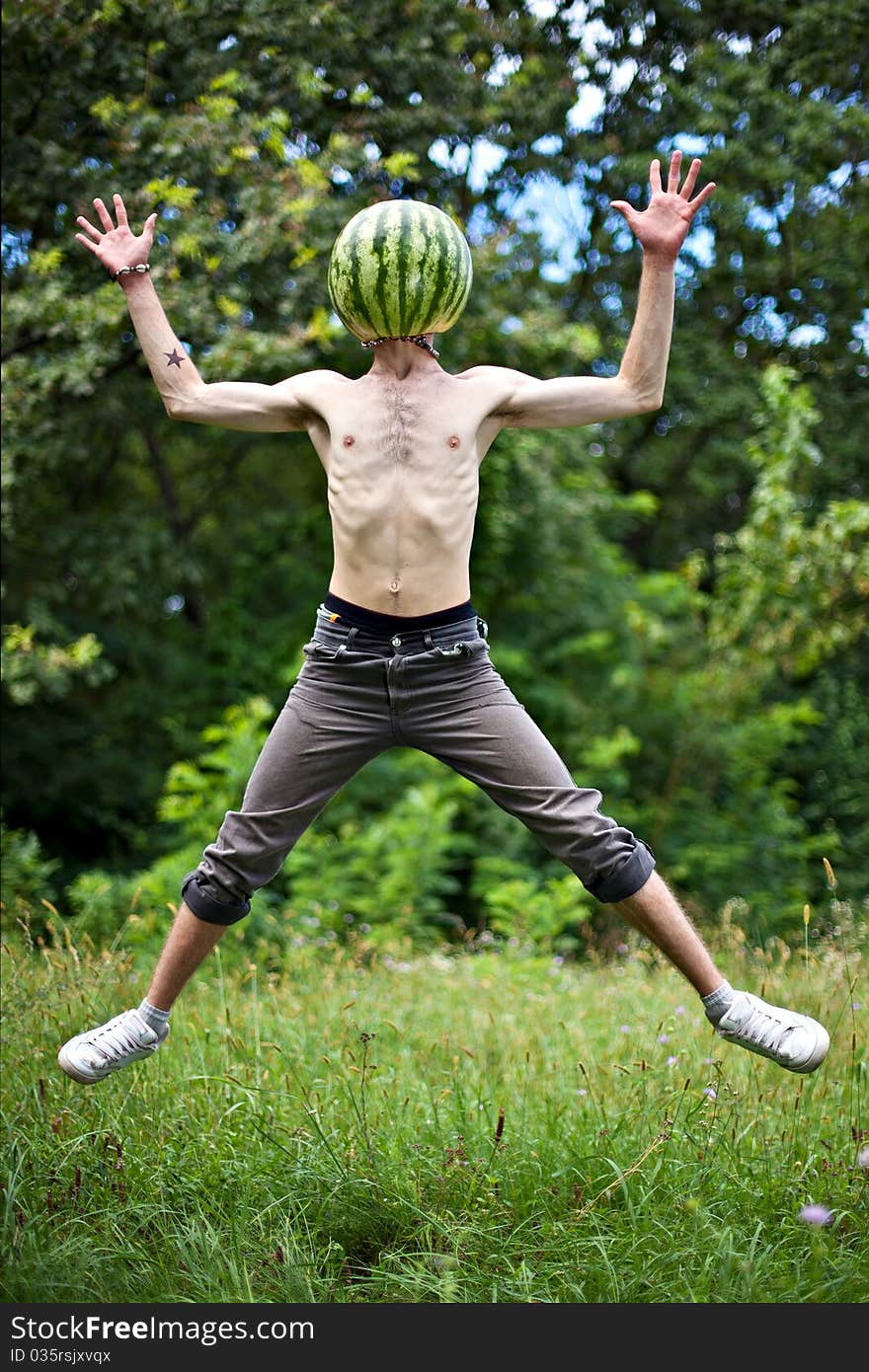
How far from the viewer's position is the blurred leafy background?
6.70 meters

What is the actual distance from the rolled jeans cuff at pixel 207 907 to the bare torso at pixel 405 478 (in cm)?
84

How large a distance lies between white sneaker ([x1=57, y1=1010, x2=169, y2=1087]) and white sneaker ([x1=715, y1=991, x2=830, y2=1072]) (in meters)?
1.44

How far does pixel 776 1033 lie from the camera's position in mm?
2887

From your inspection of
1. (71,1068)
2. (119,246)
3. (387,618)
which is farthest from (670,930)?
(119,246)

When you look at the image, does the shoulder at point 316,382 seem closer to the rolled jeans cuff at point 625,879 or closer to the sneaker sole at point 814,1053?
the rolled jeans cuff at point 625,879

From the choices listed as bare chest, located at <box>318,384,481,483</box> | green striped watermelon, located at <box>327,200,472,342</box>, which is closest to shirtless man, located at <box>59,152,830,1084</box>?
bare chest, located at <box>318,384,481,483</box>

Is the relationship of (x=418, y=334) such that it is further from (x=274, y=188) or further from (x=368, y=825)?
(x=368, y=825)

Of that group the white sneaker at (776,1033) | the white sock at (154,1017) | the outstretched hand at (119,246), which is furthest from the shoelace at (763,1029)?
the outstretched hand at (119,246)

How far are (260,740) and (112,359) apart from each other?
304 centimetres

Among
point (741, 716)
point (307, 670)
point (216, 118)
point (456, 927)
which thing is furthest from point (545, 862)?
point (307, 670)

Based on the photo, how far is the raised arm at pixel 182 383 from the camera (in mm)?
3146

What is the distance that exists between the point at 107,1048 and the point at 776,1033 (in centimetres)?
165

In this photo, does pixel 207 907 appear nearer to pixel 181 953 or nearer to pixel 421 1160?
pixel 181 953

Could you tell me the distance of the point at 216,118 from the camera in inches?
250
